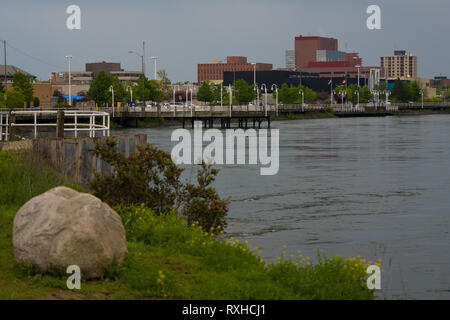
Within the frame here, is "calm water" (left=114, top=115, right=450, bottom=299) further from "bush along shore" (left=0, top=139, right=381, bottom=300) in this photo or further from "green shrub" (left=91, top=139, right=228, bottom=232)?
"bush along shore" (left=0, top=139, right=381, bottom=300)

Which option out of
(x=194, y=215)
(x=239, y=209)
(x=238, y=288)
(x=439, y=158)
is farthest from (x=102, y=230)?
(x=439, y=158)

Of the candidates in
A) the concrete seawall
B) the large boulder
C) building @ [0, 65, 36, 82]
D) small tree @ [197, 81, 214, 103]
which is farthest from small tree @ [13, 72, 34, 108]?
the large boulder

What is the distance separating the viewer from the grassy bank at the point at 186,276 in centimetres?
1055

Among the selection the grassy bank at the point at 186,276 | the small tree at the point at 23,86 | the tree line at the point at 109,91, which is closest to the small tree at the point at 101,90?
the tree line at the point at 109,91

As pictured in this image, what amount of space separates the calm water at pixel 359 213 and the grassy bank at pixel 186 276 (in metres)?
2.09

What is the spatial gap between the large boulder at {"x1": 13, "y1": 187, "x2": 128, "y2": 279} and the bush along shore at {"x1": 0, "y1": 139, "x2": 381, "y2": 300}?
0.21 meters

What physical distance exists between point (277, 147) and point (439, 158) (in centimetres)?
1691

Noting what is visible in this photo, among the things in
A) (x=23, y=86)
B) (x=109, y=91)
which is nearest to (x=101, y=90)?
(x=109, y=91)

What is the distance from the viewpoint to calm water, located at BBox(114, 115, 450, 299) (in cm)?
1658

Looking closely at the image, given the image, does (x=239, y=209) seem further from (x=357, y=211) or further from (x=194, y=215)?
(x=194, y=215)

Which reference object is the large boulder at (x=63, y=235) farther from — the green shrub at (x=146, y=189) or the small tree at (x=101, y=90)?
the small tree at (x=101, y=90)

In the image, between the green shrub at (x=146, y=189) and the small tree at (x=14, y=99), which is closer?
the green shrub at (x=146, y=189)

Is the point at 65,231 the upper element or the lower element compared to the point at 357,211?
upper
